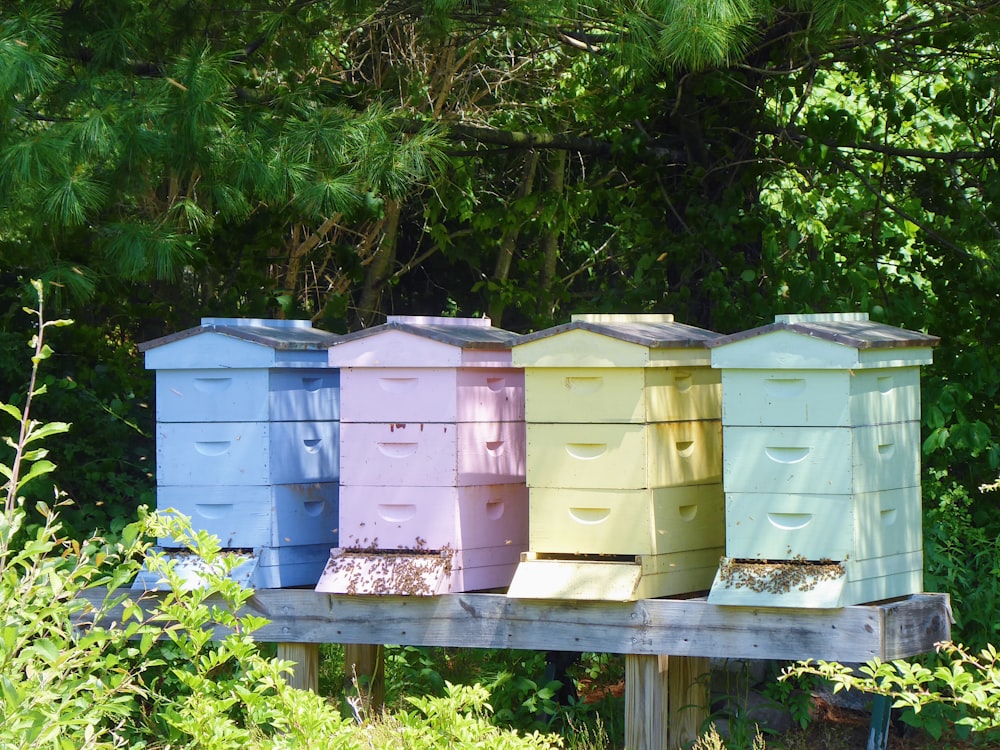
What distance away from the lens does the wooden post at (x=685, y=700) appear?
4438 mm

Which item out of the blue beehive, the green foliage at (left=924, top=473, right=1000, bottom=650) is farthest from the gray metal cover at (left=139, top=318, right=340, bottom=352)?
the green foliage at (left=924, top=473, right=1000, bottom=650)

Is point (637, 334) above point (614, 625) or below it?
above

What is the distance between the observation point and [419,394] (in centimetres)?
405

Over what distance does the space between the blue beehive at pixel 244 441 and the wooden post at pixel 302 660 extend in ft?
0.79

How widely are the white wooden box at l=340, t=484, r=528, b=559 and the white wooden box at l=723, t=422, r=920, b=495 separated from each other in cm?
91

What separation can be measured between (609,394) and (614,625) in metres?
0.79

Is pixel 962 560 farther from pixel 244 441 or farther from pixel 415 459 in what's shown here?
pixel 244 441

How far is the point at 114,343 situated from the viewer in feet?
22.8

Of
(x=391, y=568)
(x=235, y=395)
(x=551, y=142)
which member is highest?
(x=551, y=142)

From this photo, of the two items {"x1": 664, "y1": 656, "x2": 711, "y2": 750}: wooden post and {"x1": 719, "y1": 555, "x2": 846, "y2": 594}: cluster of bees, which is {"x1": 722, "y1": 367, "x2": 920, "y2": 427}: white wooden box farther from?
{"x1": 664, "y1": 656, "x2": 711, "y2": 750}: wooden post

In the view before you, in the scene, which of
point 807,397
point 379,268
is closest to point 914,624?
point 807,397

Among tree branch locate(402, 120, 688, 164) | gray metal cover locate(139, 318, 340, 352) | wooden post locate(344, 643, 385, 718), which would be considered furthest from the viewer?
tree branch locate(402, 120, 688, 164)

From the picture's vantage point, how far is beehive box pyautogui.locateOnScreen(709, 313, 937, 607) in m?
3.63

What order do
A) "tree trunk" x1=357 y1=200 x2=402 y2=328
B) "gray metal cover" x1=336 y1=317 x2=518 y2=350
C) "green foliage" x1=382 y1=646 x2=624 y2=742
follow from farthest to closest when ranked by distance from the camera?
"tree trunk" x1=357 y1=200 x2=402 y2=328 < "green foliage" x1=382 y1=646 x2=624 y2=742 < "gray metal cover" x1=336 y1=317 x2=518 y2=350
